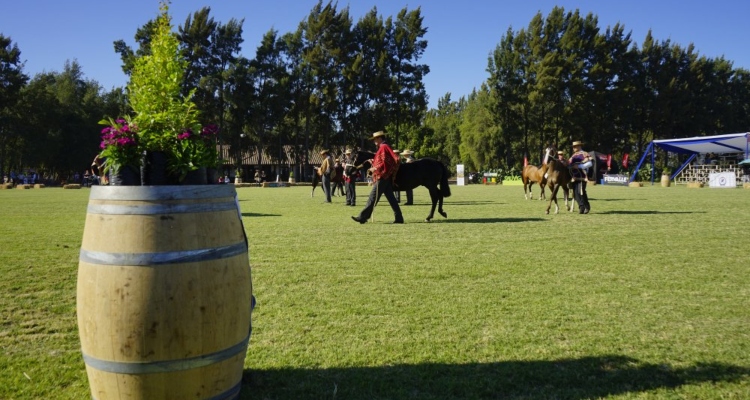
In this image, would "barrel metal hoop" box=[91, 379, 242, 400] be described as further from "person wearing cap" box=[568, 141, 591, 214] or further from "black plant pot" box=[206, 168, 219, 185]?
"person wearing cap" box=[568, 141, 591, 214]

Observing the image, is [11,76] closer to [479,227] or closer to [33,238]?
[33,238]

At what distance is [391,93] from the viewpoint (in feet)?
196

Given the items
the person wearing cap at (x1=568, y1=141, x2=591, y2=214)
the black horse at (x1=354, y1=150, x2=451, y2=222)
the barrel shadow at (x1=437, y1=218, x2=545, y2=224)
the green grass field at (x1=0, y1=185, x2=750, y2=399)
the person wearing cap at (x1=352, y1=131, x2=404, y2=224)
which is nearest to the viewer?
the green grass field at (x1=0, y1=185, x2=750, y2=399)

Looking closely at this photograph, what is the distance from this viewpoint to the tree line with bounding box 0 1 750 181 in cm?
5841

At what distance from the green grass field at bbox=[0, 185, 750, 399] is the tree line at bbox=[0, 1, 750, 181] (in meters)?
50.0

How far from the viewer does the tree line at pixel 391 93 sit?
58.4 metres

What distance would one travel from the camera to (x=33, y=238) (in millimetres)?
10562

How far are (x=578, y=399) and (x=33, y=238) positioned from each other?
1035cm

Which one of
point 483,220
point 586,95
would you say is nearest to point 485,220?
point 483,220

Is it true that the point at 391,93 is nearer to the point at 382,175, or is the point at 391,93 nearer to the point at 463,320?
the point at 382,175

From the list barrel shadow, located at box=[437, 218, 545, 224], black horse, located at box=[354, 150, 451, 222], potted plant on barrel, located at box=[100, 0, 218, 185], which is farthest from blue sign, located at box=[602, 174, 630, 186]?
potted plant on barrel, located at box=[100, 0, 218, 185]

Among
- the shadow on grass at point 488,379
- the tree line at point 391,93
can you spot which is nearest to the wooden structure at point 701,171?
the tree line at point 391,93

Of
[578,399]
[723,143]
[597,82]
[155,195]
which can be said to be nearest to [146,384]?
[155,195]

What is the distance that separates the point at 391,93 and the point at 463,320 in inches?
2212
